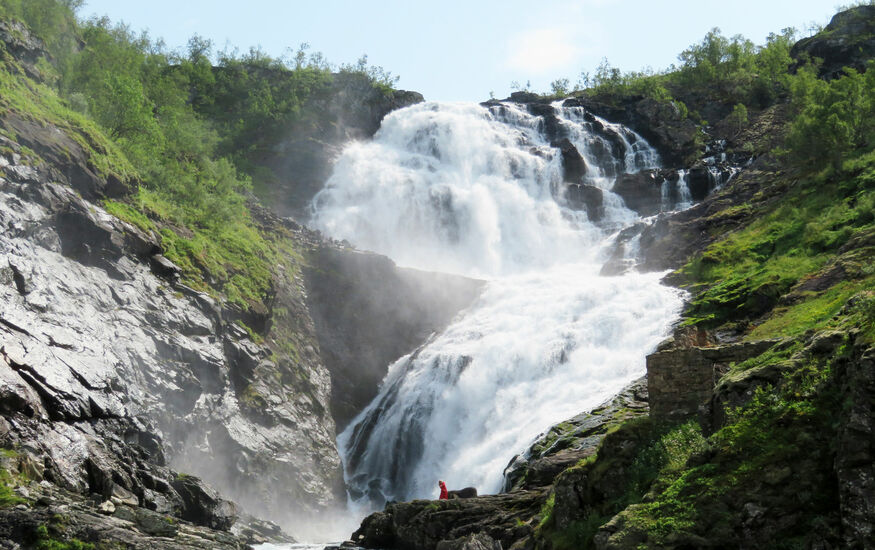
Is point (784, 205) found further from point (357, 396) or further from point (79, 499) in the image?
point (79, 499)

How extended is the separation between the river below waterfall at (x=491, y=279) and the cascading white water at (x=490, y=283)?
0.11m

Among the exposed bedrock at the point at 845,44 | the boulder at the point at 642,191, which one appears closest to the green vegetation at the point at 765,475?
the boulder at the point at 642,191

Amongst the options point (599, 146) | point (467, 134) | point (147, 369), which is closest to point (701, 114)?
point (599, 146)

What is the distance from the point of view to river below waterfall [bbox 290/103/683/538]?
113 feet

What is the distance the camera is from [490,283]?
5016cm

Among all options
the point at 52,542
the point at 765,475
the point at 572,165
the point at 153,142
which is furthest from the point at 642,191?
the point at 52,542

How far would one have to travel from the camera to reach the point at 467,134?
233 feet

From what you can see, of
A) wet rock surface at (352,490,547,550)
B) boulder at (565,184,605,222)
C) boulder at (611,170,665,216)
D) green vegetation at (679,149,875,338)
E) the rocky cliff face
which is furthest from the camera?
boulder at (565,184,605,222)

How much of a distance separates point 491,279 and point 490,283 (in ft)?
11.0

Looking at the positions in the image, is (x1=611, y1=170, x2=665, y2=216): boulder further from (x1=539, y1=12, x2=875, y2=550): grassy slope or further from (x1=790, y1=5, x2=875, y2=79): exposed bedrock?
(x1=539, y1=12, x2=875, y2=550): grassy slope

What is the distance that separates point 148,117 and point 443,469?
95.0 ft

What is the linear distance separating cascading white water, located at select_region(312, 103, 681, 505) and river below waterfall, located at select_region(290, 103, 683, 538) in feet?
0.36

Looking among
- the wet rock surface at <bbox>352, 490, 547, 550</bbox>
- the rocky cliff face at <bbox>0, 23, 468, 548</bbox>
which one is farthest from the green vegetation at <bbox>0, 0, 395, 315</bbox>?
the wet rock surface at <bbox>352, 490, 547, 550</bbox>

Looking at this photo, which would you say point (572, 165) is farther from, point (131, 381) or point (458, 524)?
point (458, 524)
